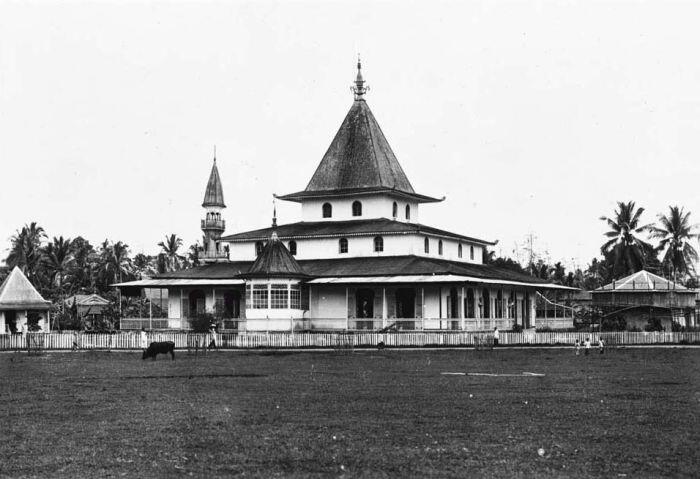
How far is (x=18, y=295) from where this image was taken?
59.7m

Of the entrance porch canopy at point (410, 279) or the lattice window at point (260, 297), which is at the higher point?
the entrance porch canopy at point (410, 279)

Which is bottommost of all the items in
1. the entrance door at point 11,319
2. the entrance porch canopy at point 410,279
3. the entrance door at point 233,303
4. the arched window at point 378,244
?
the entrance door at point 11,319

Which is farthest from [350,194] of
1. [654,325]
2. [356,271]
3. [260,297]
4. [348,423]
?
[348,423]

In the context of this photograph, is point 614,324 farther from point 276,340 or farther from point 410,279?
point 276,340

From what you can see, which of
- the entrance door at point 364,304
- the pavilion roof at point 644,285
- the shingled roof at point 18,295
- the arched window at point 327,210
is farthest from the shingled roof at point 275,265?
the pavilion roof at point 644,285

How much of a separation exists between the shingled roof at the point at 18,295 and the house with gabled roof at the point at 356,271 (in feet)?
16.9

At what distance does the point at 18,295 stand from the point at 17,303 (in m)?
0.74

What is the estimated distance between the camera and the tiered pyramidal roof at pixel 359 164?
6081cm

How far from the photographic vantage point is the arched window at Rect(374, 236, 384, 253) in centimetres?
5734

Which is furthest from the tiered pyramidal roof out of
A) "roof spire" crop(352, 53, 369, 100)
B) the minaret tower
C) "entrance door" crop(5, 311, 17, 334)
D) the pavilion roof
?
the minaret tower

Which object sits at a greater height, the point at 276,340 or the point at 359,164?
the point at 359,164

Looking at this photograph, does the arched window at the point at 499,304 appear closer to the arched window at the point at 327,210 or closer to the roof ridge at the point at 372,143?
the roof ridge at the point at 372,143

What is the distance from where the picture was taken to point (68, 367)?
3175cm

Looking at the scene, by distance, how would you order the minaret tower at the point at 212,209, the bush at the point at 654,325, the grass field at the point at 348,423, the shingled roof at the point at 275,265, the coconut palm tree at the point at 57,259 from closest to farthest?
1. the grass field at the point at 348,423
2. the shingled roof at the point at 275,265
3. the bush at the point at 654,325
4. the minaret tower at the point at 212,209
5. the coconut palm tree at the point at 57,259
